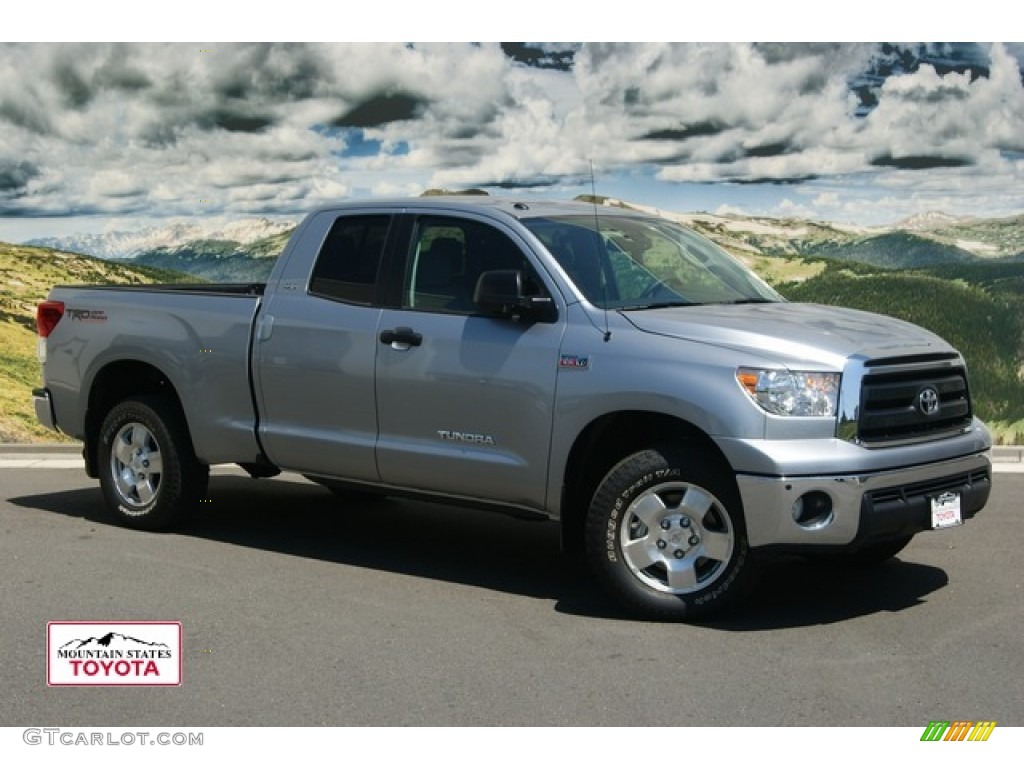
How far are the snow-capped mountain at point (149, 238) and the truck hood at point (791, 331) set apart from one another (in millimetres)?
9063

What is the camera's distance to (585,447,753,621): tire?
6.42m

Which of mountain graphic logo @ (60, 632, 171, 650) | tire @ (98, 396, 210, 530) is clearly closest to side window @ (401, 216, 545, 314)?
tire @ (98, 396, 210, 530)

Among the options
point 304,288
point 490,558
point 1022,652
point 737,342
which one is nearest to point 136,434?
point 304,288

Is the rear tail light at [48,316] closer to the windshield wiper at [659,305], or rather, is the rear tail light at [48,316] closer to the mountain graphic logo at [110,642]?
the mountain graphic logo at [110,642]

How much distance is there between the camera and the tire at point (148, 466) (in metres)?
8.57

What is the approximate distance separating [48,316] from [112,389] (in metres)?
0.69

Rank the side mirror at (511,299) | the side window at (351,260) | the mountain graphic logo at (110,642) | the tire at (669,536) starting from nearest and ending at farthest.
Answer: the mountain graphic logo at (110,642)
the tire at (669,536)
the side mirror at (511,299)
the side window at (351,260)

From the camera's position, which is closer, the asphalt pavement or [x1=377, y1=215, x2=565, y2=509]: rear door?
the asphalt pavement

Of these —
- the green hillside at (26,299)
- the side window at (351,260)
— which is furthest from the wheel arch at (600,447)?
the green hillside at (26,299)

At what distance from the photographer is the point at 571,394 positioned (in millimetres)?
6789

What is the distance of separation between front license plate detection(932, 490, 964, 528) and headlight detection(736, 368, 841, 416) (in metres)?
0.73

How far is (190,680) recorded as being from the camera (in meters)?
5.71

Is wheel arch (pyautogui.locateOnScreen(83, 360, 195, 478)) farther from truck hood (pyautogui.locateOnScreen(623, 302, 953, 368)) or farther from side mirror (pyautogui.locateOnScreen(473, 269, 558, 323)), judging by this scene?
truck hood (pyautogui.locateOnScreen(623, 302, 953, 368))
